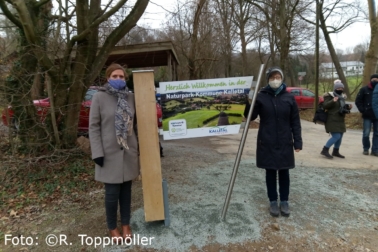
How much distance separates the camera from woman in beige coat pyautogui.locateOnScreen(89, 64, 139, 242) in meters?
2.84

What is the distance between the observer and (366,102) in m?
6.34

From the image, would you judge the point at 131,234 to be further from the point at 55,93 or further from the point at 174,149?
the point at 174,149

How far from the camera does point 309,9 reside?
20844 mm

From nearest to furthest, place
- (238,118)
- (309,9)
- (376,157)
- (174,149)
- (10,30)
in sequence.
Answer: (238,118), (10,30), (376,157), (174,149), (309,9)

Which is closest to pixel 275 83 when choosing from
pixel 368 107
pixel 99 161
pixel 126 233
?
pixel 99 161

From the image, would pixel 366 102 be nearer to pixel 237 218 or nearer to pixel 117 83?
pixel 237 218

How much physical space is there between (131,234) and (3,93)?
10.4 feet

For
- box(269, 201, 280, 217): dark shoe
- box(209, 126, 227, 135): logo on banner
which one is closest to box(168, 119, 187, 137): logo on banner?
box(209, 126, 227, 135): logo on banner

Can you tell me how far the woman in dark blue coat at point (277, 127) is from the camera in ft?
11.0

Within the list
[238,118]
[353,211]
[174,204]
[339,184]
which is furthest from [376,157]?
[174,204]

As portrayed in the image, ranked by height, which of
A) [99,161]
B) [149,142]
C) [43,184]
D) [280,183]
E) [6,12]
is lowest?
[43,184]

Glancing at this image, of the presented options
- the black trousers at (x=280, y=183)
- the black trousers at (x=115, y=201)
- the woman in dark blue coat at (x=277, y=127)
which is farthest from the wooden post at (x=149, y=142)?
the black trousers at (x=280, y=183)

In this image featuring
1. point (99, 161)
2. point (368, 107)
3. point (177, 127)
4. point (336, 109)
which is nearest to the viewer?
point (99, 161)

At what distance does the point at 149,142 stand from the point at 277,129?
5.06 feet
